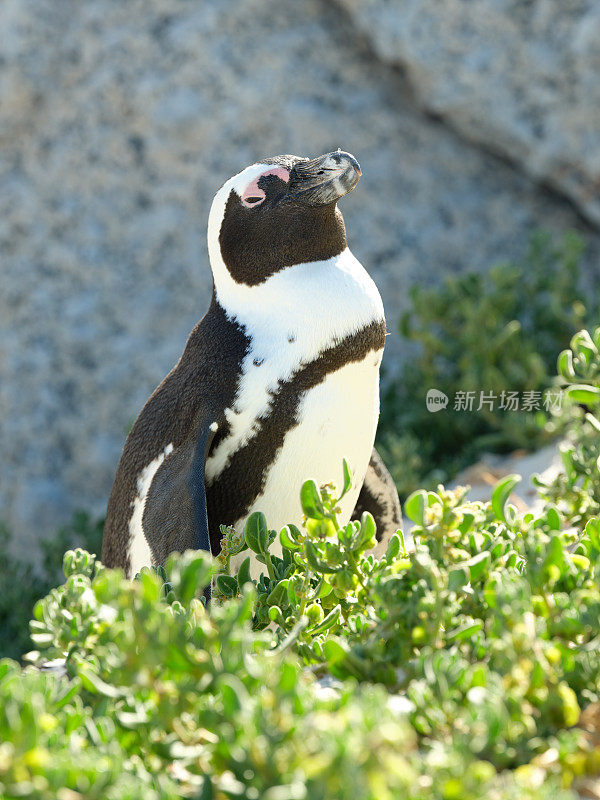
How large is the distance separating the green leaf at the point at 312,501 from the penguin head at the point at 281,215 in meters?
0.62

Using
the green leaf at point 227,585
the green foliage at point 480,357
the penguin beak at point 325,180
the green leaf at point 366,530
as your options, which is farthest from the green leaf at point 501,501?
the green foliage at point 480,357

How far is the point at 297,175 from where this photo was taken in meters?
1.61

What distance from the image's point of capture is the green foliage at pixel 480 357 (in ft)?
9.09

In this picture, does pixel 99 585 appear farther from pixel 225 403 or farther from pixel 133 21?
pixel 133 21

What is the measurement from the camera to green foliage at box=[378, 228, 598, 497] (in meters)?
2.77

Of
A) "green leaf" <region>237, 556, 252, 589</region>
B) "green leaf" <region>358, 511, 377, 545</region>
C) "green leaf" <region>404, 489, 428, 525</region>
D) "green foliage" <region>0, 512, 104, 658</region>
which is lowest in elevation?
"green foliage" <region>0, 512, 104, 658</region>

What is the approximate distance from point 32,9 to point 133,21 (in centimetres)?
37

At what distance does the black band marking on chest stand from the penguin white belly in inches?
0.4

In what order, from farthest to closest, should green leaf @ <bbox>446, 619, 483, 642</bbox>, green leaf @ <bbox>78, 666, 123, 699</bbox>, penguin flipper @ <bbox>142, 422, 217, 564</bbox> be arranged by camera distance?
penguin flipper @ <bbox>142, 422, 217, 564</bbox>, green leaf @ <bbox>446, 619, 483, 642</bbox>, green leaf @ <bbox>78, 666, 123, 699</bbox>

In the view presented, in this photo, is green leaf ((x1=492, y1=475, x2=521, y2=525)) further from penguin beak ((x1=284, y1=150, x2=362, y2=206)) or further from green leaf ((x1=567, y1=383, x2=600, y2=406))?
penguin beak ((x1=284, y1=150, x2=362, y2=206))

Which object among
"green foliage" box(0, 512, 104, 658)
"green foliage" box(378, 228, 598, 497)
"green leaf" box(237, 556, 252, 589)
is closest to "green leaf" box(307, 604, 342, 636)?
"green leaf" box(237, 556, 252, 589)

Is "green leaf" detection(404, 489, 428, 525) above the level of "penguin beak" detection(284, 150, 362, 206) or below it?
below

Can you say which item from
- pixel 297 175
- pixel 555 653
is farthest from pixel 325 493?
pixel 297 175

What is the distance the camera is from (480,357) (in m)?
2.84
